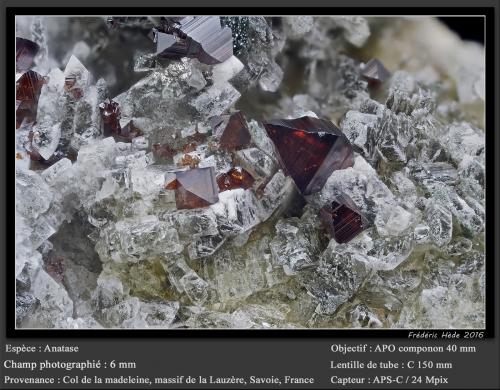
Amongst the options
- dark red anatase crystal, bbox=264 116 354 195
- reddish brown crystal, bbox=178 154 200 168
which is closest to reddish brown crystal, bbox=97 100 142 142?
reddish brown crystal, bbox=178 154 200 168

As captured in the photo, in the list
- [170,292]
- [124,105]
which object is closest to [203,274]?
[170,292]

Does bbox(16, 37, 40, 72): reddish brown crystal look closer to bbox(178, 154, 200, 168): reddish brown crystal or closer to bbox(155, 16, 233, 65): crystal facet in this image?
bbox(155, 16, 233, 65): crystal facet

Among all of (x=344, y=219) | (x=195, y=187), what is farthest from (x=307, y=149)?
(x=195, y=187)

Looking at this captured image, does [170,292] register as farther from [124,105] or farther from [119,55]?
[119,55]

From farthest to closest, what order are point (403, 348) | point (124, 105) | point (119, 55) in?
point (119, 55)
point (124, 105)
point (403, 348)

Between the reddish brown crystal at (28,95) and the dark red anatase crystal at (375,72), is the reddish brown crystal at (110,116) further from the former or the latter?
the dark red anatase crystal at (375,72)

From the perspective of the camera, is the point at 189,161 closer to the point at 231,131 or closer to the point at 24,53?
the point at 231,131
